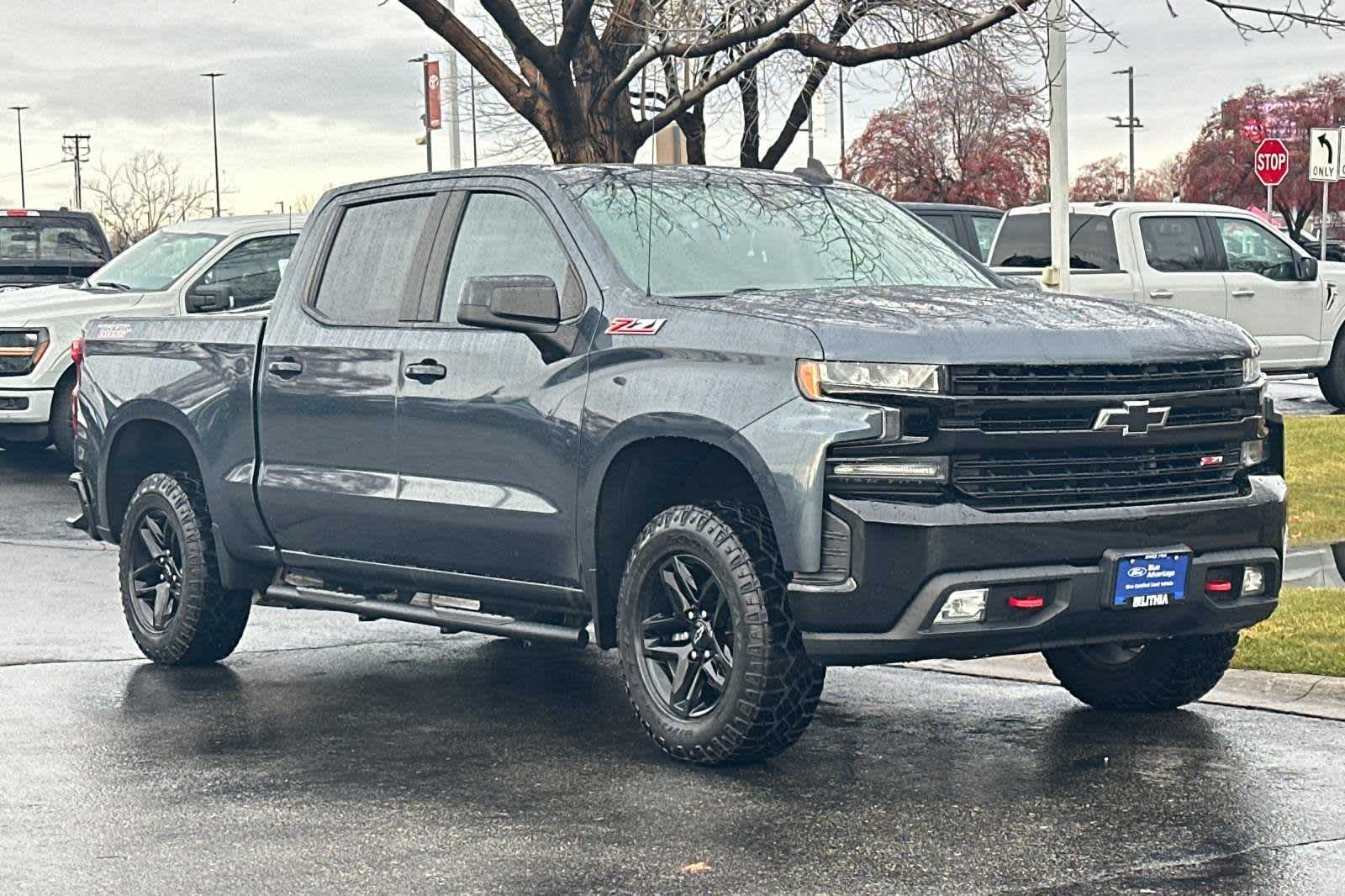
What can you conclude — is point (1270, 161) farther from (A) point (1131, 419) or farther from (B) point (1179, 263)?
(A) point (1131, 419)

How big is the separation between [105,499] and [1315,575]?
6.24m

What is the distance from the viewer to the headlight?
20.4 ft

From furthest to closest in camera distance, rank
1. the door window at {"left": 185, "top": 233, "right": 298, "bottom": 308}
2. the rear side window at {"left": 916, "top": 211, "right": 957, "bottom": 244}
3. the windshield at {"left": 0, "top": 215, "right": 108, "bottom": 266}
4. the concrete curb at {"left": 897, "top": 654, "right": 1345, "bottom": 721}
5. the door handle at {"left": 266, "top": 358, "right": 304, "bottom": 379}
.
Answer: the windshield at {"left": 0, "top": 215, "right": 108, "bottom": 266}, the rear side window at {"left": 916, "top": 211, "right": 957, "bottom": 244}, the door window at {"left": 185, "top": 233, "right": 298, "bottom": 308}, the door handle at {"left": 266, "top": 358, "right": 304, "bottom": 379}, the concrete curb at {"left": 897, "top": 654, "right": 1345, "bottom": 721}

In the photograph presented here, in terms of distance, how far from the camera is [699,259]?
7.37m

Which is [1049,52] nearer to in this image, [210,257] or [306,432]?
[210,257]

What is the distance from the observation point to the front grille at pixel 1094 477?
630 centimetres

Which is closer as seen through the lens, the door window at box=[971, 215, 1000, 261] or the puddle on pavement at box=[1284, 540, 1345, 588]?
the puddle on pavement at box=[1284, 540, 1345, 588]

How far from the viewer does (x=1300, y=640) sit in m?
8.72

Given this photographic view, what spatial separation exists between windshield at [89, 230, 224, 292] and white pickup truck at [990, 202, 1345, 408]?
22.4ft

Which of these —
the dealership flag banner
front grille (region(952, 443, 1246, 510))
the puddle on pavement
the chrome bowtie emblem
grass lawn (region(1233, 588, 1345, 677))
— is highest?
the dealership flag banner

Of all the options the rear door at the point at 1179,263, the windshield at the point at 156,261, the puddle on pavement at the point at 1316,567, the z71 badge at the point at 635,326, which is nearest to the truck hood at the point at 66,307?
the windshield at the point at 156,261

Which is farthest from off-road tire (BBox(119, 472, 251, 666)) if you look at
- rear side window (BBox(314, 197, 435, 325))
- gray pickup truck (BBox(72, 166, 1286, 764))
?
rear side window (BBox(314, 197, 435, 325))

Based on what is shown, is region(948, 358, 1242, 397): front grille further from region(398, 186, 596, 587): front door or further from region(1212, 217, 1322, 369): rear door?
region(1212, 217, 1322, 369): rear door

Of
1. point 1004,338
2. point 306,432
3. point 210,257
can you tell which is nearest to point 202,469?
point 306,432
